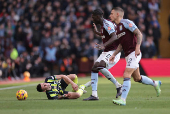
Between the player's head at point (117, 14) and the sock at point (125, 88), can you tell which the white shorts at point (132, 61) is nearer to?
the sock at point (125, 88)

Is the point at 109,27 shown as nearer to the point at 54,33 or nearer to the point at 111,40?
the point at 111,40

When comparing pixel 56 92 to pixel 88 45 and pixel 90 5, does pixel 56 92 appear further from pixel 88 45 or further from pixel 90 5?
pixel 90 5

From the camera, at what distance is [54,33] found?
22.7 meters

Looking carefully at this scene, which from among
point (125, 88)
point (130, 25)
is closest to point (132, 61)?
point (125, 88)

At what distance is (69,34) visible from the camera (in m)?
23.3

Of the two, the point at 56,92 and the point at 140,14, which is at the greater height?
the point at 140,14

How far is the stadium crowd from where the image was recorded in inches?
867

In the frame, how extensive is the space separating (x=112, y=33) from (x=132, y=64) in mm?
1179

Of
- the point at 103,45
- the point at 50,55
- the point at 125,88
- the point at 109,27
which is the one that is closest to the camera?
the point at 125,88

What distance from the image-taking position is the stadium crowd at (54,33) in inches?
867

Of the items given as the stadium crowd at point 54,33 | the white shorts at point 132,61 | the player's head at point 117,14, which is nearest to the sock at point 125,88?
the white shorts at point 132,61

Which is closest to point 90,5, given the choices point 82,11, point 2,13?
point 82,11

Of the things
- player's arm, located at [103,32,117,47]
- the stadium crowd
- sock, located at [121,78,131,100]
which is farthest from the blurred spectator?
sock, located at [121,78,131,100]

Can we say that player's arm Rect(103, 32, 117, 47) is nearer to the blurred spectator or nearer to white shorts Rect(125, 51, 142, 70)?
white shorts Rect(125, 51, 142, 70)
